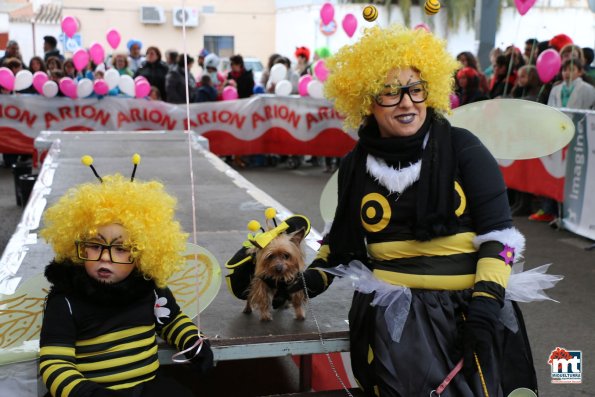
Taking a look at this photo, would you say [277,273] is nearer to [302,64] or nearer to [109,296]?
[109,296]

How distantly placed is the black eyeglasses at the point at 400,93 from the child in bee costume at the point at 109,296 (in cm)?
93

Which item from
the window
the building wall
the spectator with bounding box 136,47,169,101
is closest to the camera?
the spectator with bounding box 136,47,169,101

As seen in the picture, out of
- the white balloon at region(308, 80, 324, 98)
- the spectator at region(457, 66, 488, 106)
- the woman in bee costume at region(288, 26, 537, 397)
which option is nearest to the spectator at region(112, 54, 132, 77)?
the white balloon at region(308, 80, 324, 98)

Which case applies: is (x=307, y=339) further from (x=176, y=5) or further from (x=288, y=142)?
(x=176, y=5)

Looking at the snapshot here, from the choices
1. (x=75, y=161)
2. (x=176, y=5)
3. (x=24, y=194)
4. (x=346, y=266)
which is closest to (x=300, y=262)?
(x=346, y=266)

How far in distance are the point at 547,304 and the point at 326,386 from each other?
8.23 ft

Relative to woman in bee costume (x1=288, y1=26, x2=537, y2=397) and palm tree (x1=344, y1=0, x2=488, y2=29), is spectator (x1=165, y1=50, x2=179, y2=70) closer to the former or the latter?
woman in bee costume (x1=288, y1=26, x2=537, y2=397)

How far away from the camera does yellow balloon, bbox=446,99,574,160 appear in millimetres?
2996

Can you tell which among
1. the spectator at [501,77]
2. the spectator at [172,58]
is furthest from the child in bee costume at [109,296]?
the spectator at [172,58]

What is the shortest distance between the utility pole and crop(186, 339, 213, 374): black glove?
10638mm

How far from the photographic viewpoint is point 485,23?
40.3 ft

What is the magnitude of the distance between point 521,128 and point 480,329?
1137 millimetres

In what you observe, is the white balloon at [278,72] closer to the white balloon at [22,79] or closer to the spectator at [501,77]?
the white balloon at [22,79]

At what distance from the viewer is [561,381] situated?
3.99 m
